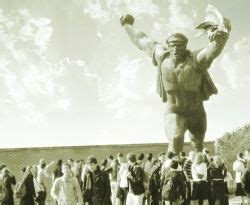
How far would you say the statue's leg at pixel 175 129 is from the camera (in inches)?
378

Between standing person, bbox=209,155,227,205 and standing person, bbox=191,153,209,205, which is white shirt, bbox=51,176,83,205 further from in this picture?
standing person, bbox=209,155,227,205

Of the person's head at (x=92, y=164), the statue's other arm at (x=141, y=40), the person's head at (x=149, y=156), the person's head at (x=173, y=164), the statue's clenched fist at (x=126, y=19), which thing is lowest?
the person's head at (x=173, y=164)

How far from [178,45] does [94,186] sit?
5.02m

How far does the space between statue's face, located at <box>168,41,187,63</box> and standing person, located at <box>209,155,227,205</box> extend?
4.99 metres

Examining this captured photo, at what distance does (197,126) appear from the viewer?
9.84 meters

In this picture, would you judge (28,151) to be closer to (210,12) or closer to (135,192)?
(135,192)

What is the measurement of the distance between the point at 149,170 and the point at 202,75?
16.7 feet

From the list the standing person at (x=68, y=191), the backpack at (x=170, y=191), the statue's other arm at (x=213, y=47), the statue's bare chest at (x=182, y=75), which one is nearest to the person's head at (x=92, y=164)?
the standing person at (x=68, y=191)

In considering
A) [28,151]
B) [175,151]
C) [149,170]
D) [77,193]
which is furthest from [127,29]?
[28,151]

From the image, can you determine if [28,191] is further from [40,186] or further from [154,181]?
[154,181]

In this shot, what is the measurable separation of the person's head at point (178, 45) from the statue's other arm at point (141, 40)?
391 millimetres

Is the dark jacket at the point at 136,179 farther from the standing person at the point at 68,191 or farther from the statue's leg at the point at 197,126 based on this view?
the statue's leg at the point at 197,126

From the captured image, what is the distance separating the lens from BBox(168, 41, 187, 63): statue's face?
928 cm

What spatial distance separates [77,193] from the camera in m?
10.8
